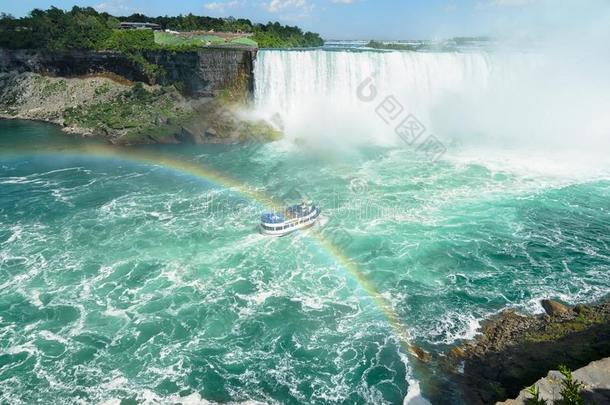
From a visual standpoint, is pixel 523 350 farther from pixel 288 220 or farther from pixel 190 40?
pixel 190 40

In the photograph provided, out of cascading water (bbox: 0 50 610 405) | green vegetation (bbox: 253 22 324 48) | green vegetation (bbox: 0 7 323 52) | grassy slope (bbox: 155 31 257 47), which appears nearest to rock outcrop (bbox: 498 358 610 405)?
cascading water (bbox: 0 50 610 405)

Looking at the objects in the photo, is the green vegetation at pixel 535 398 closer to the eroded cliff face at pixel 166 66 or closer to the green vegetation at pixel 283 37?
the eroded cliff face at pixel 166 66

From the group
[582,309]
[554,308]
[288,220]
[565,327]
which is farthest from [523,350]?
[288,220]

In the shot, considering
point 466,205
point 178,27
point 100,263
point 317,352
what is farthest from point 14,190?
point 178,27

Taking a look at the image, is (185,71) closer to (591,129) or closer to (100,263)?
(100,263)

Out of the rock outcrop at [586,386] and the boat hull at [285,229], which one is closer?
the rock outcrop at [586,386]

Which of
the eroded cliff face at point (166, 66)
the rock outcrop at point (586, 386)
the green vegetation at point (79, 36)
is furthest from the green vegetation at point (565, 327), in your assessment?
the green vegetation at point (79, 36)
